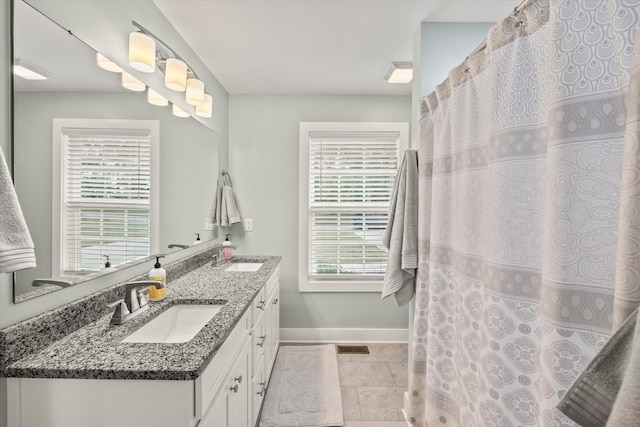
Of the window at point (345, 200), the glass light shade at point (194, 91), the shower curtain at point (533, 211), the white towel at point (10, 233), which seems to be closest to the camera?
the shower curtain at point (533, 211)

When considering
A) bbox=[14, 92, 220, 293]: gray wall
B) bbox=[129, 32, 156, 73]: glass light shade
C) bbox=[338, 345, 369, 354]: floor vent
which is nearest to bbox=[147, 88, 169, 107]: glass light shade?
bbox=[14, 92, 220, 293]: gray wall

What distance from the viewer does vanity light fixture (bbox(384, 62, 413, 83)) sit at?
2.59 metres

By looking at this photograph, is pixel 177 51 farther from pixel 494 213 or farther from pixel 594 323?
pixel 594 323

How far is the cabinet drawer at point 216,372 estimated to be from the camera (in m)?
1.04

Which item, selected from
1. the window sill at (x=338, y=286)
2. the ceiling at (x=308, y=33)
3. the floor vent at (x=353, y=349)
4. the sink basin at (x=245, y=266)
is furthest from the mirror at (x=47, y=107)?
the floor vent at (x=353, y=349)

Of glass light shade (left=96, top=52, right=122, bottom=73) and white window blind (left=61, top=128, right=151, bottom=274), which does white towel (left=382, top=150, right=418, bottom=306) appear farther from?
glass light shade (left=96, top=52, right=122, bottom=73)

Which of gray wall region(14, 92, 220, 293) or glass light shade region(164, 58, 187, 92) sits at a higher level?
glass light shade region(164, 58, 187, 92)

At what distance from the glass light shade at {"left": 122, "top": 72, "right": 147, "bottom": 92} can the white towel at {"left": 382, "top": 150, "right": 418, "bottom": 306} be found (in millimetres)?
1526

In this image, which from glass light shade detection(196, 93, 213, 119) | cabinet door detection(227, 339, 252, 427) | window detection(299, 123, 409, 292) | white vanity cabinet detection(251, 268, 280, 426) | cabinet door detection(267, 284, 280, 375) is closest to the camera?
cabinet door detection(227, 339, 252, 427)

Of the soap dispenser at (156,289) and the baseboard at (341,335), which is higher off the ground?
the soap dispenser at (156,289)

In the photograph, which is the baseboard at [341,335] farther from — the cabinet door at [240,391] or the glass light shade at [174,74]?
the glass light shade at [174,74]

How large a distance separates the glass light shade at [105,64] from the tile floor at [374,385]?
2.38m

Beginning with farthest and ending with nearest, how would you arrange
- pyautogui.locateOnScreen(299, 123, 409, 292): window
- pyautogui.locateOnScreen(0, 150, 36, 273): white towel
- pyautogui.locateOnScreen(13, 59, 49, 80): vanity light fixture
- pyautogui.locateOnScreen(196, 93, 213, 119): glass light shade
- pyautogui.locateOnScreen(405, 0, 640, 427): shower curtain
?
pyautogui.locateOnScreen(299, 123, 409, 292): window
pyautogui.locateOnScreen(196, 93, 213, 119): glass light shade
pyautogui.locateOnScreen(13, 59, 49, 80): vanity light fixture
pyautogui.locateOnScreen(0, 150, 36, 273): white towel
pyautogui.locateOnScreen(405, 0, 640, 427): shower curtain

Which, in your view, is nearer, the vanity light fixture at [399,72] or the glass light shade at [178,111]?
the glass light shade at [178,111]
